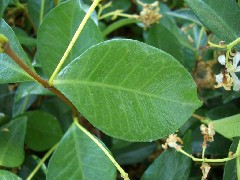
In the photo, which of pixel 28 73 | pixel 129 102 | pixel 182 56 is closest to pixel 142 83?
pixel 129 102

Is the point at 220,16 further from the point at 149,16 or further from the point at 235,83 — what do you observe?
the point at 149,16

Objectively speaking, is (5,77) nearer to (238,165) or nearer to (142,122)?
(142,122)

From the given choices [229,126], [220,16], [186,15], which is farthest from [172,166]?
[186,15]

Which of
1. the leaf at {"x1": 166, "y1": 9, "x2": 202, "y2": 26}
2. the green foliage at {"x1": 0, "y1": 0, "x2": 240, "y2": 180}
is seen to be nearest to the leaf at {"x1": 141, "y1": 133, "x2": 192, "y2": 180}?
the green foliage at {"x1": 0, "y1": 0, "x2": 240, "y2": 180}

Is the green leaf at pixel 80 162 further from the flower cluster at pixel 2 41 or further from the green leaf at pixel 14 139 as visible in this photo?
the flower cluster at pixel 2 41

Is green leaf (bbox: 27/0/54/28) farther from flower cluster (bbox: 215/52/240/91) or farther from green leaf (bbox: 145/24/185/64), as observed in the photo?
flower cluster (bbox: 215/52/240/91)

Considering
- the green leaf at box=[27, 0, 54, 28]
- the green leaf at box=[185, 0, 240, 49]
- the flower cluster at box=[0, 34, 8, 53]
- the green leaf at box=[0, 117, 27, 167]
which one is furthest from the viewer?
the green leaf at box=[27, 0, 54, 28]
